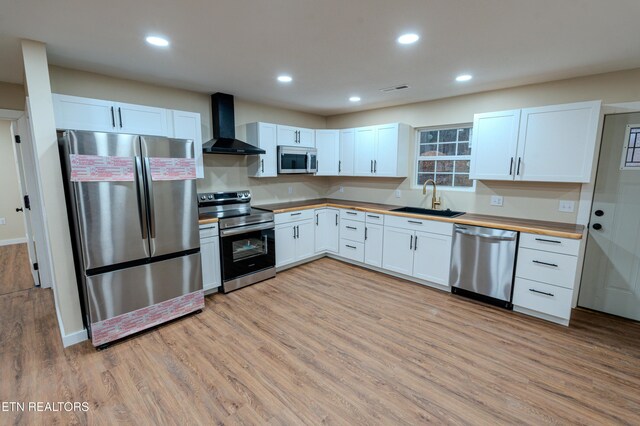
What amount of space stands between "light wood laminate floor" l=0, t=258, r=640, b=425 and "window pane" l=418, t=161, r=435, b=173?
6.61 ft

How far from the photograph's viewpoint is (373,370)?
2254 millimetres

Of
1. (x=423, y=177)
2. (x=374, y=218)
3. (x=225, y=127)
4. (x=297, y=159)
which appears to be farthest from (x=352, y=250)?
(x=225, y=127)

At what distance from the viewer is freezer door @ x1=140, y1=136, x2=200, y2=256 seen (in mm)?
2666

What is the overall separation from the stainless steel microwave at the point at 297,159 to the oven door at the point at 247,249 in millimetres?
1051

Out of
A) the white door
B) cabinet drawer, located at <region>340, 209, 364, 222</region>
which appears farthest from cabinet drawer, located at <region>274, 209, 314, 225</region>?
the white door

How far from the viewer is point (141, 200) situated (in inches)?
103

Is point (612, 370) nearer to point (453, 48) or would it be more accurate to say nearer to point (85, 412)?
point (453, 48)

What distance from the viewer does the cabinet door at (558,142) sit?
110 inches

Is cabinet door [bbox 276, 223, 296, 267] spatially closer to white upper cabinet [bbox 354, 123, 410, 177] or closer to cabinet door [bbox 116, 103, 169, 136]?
white upper cabinet [bbox 354, 123, 410, 177]

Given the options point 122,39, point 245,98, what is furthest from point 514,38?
point 245,98

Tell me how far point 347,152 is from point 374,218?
4.44 ft

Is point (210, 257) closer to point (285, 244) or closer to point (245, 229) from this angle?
point (245, 229)

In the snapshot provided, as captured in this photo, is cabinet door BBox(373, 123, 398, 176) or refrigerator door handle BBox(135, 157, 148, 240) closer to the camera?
refrigerator door handle BBox(135, 157, 148, 240)

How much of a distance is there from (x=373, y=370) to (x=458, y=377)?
2.12 ft
